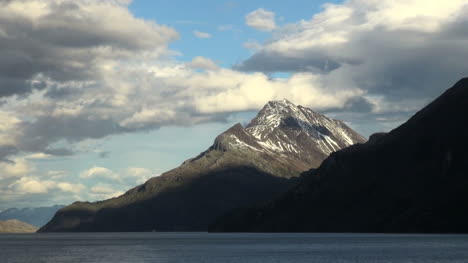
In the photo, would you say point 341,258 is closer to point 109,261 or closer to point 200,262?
point 200,262

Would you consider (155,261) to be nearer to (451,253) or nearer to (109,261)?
(109,261)

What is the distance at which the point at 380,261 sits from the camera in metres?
179

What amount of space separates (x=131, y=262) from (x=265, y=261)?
38160 mm

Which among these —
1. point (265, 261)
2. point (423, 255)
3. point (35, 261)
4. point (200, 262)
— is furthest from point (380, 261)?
point (35, 261)

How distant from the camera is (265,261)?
191750mm

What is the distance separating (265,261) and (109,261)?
146 ft

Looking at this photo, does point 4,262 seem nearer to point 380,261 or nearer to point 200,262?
point 200,262

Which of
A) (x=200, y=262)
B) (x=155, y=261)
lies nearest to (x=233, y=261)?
(x=200, y=262)

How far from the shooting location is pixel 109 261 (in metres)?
190

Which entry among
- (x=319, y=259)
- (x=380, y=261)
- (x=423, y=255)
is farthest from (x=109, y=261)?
(x=423, y=255)

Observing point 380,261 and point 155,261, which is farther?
point 155,261

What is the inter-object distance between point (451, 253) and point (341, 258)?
32257mm

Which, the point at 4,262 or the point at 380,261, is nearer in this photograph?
the point at 380,261

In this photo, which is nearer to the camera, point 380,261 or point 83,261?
point 380,261
